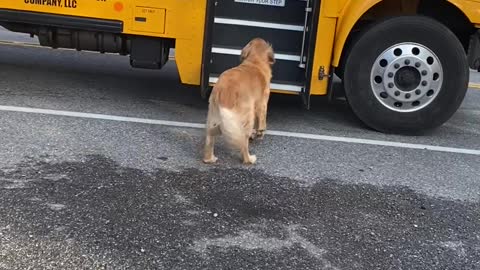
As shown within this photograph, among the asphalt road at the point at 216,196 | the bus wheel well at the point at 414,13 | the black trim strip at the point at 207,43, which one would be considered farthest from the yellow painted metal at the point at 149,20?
the bus wheel well at the point at 414,13

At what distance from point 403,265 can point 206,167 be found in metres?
1.85

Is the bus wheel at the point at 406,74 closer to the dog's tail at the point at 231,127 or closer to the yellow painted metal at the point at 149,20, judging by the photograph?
the dog's tail at the point at 231,127

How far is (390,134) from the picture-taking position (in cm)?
592

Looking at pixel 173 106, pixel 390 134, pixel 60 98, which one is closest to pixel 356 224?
pixel 390 134

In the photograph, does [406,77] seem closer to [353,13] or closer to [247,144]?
[353,13]

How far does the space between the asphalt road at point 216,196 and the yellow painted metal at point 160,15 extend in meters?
0.65

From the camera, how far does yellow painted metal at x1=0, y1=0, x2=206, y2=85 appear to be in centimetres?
563

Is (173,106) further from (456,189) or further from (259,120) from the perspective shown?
(456,189)

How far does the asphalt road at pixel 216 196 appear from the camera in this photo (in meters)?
3.38

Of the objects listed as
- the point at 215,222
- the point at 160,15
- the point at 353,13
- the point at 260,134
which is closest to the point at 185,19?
the point at 160,15

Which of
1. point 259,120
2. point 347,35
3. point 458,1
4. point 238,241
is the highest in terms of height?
point 458,1

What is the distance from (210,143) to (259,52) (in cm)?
100

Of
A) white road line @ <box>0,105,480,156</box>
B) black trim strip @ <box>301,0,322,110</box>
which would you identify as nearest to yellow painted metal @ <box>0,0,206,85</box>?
white road line @ <box>0,105,480,156</box>

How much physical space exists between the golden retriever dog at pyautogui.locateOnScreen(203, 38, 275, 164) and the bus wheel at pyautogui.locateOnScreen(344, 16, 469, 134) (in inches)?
42.6
